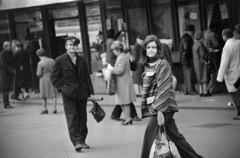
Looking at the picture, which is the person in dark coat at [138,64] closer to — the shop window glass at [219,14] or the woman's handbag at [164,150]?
the shop window glass at [219,14]

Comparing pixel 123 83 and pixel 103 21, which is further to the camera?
pixel 103 21

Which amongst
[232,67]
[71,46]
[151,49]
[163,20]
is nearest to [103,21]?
[163,20]

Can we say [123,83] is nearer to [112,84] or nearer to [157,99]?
[112,84]

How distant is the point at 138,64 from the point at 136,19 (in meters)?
3.04

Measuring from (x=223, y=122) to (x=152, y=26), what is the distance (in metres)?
7.64

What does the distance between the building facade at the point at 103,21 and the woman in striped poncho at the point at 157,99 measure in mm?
7578

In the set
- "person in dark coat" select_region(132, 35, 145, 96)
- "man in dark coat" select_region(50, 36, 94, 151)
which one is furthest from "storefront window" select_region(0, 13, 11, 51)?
"man in dark coat" select_region(50, 36, 94, 151)

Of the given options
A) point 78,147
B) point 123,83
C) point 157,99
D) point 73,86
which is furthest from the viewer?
point 123,83

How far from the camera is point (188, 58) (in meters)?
16.8

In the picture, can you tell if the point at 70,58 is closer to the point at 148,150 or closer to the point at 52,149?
the point at 52,149

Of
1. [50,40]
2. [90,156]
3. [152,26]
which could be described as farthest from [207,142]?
[50,40]

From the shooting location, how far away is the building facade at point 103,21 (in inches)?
663

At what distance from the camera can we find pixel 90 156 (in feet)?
30.7

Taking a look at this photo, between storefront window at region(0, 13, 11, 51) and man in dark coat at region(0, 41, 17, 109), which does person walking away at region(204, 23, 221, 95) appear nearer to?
man in dark coat at region(0, 41, 17, 109)
